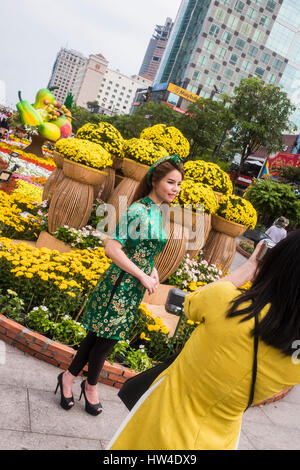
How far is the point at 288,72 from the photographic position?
91750mm

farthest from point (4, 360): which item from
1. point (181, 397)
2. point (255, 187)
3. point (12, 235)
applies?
point (255, 187)

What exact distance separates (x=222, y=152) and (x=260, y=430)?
98.3 feet

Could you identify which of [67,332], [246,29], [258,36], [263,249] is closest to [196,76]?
[246,29]

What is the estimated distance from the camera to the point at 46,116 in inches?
801

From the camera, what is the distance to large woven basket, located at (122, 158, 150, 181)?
6.86 meters

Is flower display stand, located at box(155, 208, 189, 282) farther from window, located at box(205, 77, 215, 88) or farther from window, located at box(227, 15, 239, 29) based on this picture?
window, located at box(227, 15, 239, 29)

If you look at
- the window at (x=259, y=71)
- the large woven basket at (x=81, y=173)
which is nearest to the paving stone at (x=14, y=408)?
the large woven basket at (x=81, y=173)

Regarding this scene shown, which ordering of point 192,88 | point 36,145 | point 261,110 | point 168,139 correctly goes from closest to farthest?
point 168,139, point 36,145, point 261,110, point 192,88

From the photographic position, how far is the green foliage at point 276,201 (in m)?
16.8

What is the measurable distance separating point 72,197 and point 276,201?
12443 millimetres

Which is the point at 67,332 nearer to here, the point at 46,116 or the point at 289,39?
the point at 46,116

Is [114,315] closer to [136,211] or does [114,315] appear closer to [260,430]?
[136,211]

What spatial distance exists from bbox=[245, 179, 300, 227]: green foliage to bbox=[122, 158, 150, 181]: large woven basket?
35.4 feet

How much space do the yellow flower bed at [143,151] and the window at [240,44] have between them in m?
81.3
